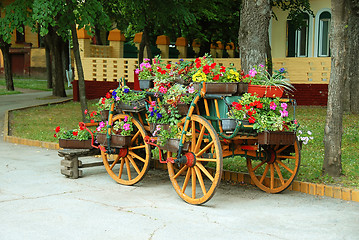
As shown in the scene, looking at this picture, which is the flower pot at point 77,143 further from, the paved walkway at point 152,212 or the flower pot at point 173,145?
the flower pot at point 173,145

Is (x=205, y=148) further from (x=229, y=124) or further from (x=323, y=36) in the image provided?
(x=323, y=36)

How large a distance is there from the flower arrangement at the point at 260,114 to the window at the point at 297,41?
20.0 meters

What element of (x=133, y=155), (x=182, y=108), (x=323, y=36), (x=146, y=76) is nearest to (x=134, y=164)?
(x=133, y=155)

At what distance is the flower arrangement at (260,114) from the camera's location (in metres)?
7.26

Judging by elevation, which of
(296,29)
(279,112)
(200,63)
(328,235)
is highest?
(296,29)

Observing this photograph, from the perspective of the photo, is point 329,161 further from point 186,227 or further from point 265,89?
point 186,227

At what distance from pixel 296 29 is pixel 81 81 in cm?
1279

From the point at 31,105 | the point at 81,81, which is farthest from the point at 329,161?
the point at 31,105

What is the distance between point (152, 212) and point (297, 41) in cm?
2151

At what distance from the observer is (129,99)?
27.9ft

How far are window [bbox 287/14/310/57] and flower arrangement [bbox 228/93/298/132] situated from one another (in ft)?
65.8

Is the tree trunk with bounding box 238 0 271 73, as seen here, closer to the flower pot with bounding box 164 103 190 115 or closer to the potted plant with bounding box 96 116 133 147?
the potted plant with bounding box 96 116 133 147

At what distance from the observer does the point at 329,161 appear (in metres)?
8.55

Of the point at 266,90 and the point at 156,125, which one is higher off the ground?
the point at 266,90
